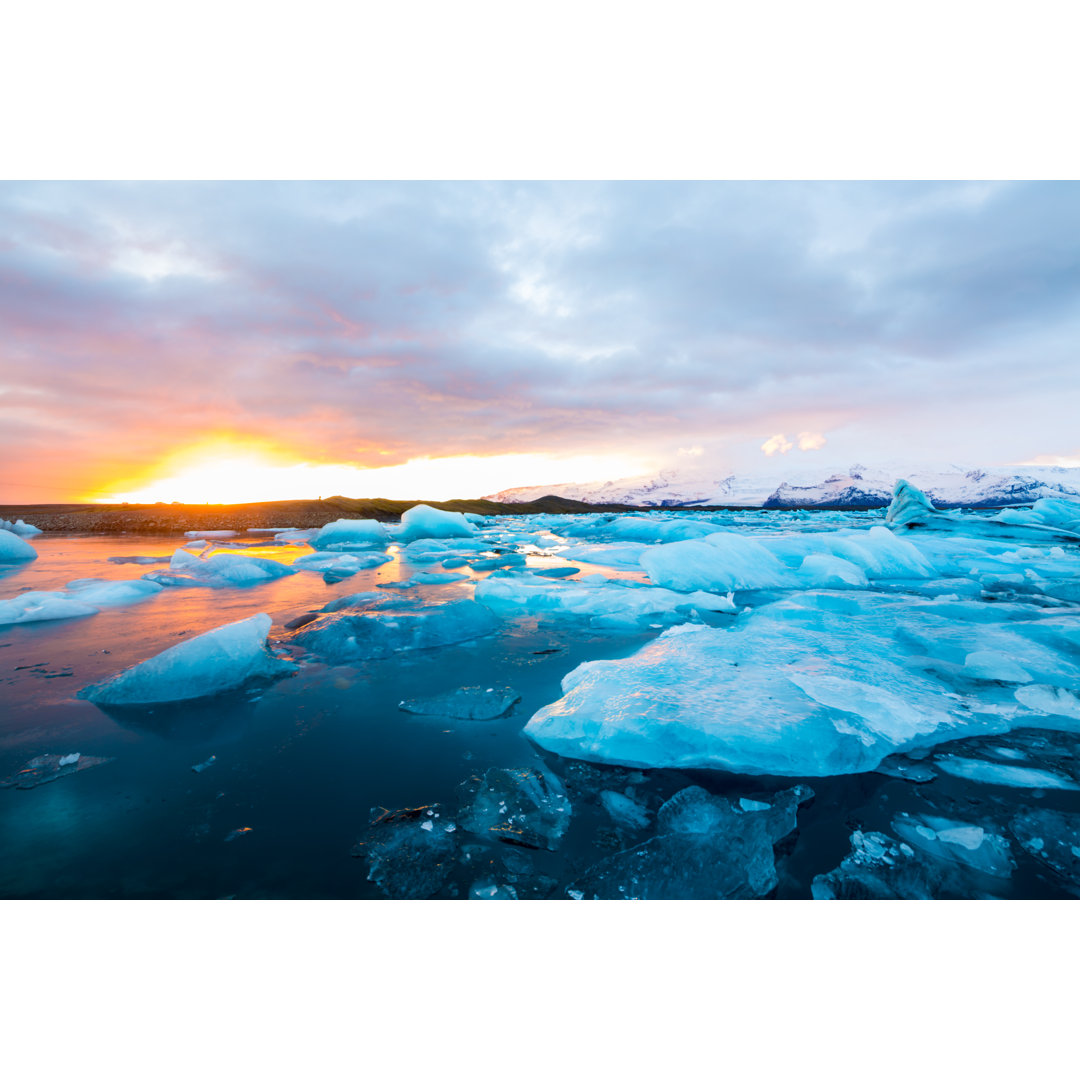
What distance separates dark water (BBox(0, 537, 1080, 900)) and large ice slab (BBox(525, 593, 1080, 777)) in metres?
0.12

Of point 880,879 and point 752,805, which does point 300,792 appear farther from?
point 880,879

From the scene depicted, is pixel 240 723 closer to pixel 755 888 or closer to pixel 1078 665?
pixel 755 888

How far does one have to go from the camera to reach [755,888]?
160 centimetres

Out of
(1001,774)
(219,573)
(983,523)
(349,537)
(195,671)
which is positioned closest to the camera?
(1001,774)

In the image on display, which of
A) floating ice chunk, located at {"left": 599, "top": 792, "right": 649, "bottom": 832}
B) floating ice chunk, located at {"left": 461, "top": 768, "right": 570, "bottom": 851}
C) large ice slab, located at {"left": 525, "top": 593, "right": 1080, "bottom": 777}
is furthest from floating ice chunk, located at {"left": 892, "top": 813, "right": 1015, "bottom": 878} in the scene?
floating ice chunk, located at {"left": 461, "top": 768, "right": 570, "bottom": 851}

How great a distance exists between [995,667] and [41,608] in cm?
919

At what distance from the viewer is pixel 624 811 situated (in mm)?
2023

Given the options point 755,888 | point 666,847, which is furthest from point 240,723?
point 755,888

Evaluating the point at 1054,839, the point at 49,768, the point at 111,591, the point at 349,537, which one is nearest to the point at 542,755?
the point at 1054,839

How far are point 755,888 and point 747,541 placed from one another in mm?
6915

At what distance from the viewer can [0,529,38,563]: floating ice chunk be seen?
10344 millimetres

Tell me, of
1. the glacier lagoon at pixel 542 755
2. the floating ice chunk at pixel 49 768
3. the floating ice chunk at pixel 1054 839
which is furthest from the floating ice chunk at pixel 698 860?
the floating ice chunk at pixel 49 768

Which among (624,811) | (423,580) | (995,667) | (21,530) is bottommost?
A: (624,811)

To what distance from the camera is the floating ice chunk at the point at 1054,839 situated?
165 centimetres
